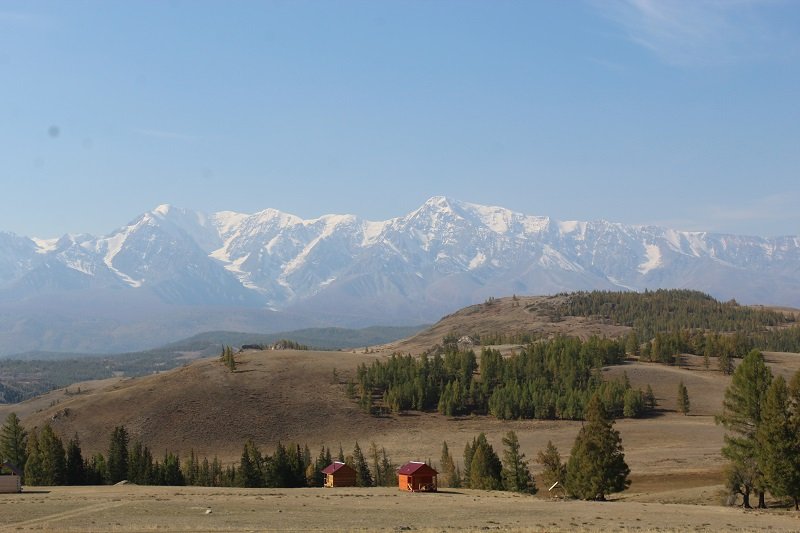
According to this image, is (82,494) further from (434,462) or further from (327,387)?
(327,387)

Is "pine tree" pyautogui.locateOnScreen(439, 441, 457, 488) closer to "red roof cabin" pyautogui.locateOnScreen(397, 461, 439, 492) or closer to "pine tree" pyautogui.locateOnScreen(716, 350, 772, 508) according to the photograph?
"red roof cabin" pyautogui.locateOnScreen(397, 461, 439, 492)

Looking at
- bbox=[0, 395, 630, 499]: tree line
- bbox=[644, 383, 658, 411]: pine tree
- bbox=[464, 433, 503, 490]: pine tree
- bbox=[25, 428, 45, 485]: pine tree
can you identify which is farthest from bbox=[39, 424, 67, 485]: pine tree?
bbox=[644, 383, 658, 411]: pine tree

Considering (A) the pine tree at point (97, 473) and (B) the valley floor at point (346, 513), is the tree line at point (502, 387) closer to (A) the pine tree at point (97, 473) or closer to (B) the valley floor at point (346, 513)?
(A) the pine tree at point (97, 473)

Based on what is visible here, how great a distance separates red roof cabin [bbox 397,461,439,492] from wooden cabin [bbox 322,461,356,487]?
10.2 metres

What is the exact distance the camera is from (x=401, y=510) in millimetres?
62625

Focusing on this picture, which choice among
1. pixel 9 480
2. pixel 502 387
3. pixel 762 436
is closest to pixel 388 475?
pixel 9 480

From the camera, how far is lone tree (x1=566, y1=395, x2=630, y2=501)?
7506 centimetres

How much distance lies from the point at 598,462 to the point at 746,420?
13.3 metres

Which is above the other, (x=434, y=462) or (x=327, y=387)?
(x=327, y=387)

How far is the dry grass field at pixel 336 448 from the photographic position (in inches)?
2179

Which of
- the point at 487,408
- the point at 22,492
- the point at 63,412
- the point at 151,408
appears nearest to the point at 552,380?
the point at 487,408

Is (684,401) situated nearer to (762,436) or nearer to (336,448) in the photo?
(336,448)

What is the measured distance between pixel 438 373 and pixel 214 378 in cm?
4833

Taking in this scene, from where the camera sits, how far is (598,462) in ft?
246
